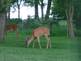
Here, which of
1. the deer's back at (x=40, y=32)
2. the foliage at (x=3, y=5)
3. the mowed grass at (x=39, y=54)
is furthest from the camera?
the deer's back at (x=40, y=32)

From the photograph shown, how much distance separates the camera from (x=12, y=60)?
10086mm

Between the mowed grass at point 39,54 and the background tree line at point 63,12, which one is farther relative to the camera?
the mowed grass at point 39,54

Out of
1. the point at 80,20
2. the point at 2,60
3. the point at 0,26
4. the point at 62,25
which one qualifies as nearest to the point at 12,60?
the point at 2,60

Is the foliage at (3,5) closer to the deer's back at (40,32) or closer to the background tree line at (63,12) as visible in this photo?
the background tree line at (63,12)

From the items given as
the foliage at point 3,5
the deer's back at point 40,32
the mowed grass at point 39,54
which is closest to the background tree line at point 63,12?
the foliage at point 3,5

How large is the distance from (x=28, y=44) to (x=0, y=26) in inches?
140

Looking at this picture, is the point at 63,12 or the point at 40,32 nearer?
the point at 40,32

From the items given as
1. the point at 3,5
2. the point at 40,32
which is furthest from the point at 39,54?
the point at 40,32

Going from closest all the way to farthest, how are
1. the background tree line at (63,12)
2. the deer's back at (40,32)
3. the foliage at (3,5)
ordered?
1. the background tree line at (63,12)
2. the foliage at (3,5)
3. the deer's back at (40,32)

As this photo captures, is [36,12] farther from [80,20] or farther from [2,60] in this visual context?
[80,20]

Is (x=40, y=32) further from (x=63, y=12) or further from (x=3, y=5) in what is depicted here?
(x=63, y=12)

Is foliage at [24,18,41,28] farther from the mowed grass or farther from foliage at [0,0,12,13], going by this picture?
the mowed grass

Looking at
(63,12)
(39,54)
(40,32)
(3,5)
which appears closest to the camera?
(39,54)

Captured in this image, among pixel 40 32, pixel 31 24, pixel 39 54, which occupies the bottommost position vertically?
pixel 31 24
